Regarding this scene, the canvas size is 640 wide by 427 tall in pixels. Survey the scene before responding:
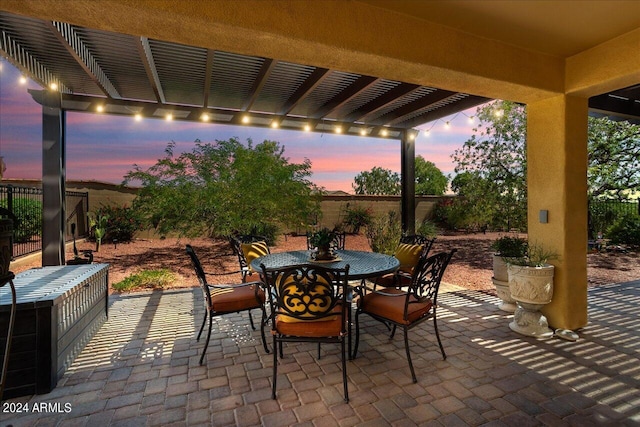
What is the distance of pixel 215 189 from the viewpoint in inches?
242

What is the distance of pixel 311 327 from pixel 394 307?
0.72 meters

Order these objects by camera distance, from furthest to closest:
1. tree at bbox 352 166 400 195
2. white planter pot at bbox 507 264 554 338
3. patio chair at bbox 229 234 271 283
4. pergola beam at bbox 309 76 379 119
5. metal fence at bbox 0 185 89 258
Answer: tree at bbox 352 166 400 195
metal fence at bbox 0 185 89 258
pergola beam at bbox 309 76 379 119
patio chair at bbox 229 234 271 283
white planter pot at bbox 507 264 554 338

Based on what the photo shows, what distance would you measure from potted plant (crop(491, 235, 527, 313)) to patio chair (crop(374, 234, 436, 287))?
0.76m

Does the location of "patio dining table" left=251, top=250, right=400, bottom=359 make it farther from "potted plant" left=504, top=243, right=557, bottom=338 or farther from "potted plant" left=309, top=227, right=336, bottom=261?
"potted plant" left=504, top=243, right=557, bottom=338

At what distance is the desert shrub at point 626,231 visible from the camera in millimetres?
8219

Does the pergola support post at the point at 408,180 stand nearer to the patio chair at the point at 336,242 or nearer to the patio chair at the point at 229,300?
the patio chair at the point at 336,242

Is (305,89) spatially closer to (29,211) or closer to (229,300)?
(229,300)

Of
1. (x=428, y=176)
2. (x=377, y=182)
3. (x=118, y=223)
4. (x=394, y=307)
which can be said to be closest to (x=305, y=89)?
(x=394, y=307)

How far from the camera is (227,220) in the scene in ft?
20.4

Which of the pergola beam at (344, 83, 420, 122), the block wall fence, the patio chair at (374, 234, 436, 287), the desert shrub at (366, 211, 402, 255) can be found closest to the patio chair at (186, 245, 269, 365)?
the patio chair at (374, 234, 436, 287)

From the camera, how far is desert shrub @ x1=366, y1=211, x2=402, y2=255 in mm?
6289

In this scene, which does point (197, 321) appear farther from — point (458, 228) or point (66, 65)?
point (458, 228)

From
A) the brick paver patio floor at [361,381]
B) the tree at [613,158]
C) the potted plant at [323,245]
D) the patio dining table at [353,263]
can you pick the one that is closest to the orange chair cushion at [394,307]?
the patio dining table at [353,263]

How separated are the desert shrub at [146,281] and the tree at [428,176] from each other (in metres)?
16.6
